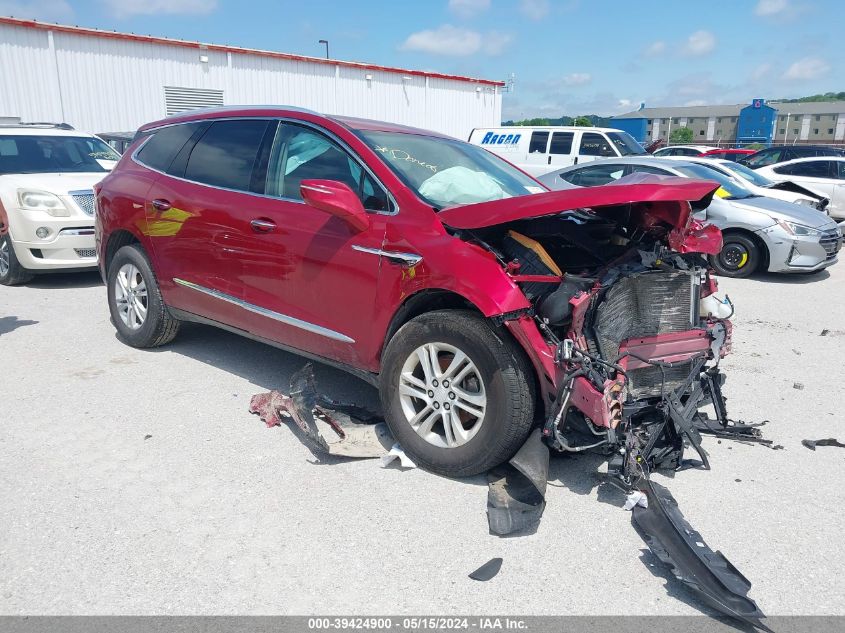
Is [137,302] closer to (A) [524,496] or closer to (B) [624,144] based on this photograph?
(A) [524,496]

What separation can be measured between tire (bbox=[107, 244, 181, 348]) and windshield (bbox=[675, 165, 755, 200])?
7.38m

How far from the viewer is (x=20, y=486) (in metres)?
3.29

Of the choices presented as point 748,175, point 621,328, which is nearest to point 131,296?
point 621,328

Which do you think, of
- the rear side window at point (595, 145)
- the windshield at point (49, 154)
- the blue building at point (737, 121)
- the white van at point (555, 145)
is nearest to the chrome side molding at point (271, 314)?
the windshield at point (49, 154)

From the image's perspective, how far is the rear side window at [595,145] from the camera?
1555 cm

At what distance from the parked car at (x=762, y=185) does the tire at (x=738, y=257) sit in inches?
59.7

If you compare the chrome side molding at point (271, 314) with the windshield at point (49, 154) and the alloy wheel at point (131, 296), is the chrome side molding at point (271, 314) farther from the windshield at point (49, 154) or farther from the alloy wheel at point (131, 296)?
the windshield at point (49, 154)

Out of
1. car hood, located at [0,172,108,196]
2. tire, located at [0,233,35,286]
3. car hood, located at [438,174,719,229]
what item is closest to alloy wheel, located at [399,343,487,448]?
car hood, located at [438,174,719,229]

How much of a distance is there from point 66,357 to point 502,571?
418 cm

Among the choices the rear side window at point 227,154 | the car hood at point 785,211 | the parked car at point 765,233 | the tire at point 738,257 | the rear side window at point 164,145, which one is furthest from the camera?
the tire at point 738,257

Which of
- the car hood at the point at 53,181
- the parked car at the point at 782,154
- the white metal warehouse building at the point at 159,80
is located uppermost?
the white metal warehouse building at the point at 159,80

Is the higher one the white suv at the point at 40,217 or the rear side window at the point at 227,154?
the rear side window at the point at 227,154

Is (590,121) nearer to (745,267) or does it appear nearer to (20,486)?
(745,267)

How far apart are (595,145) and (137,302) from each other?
12789 millimetres
